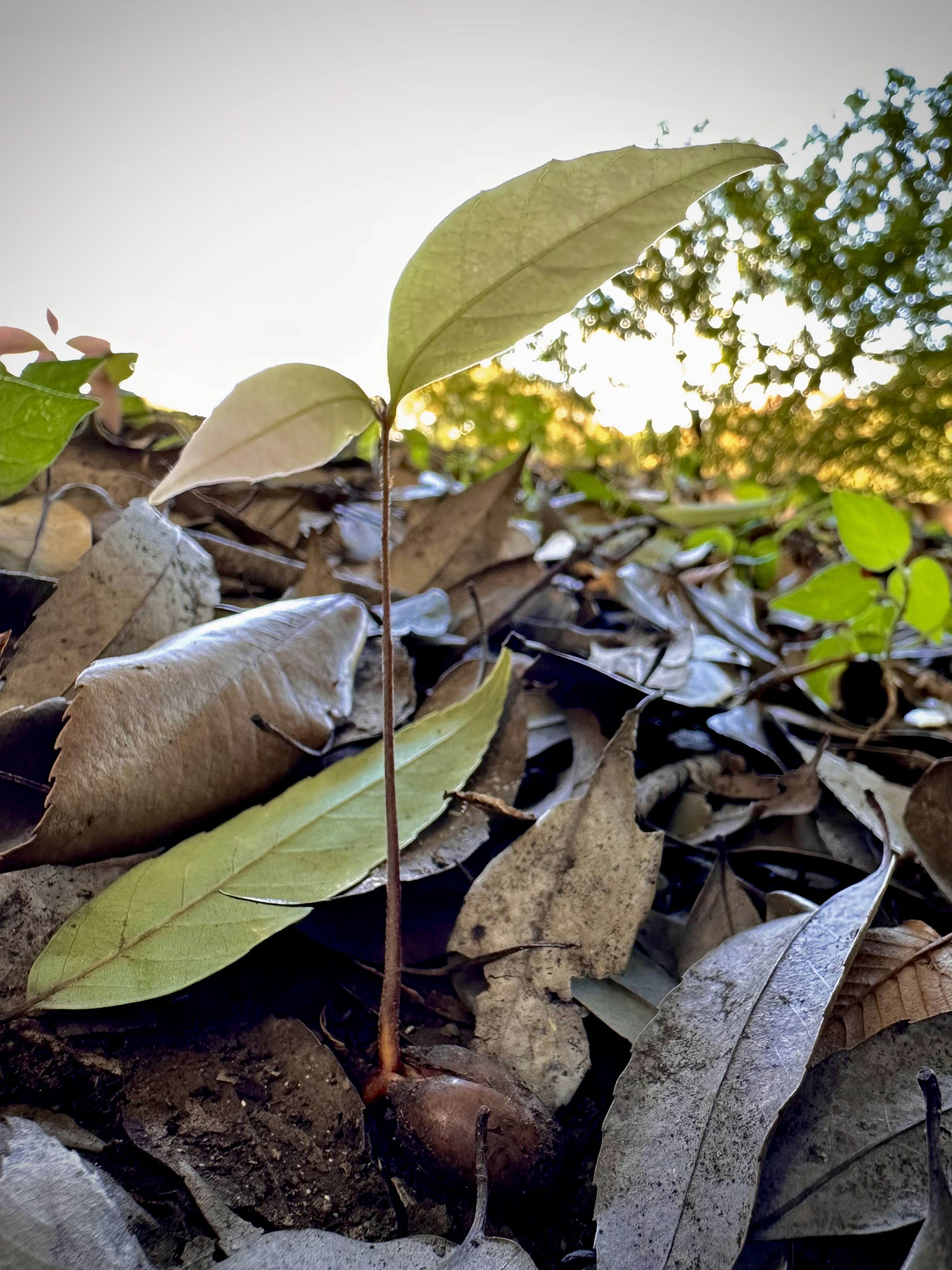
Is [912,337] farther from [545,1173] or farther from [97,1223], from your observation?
[97,1223]

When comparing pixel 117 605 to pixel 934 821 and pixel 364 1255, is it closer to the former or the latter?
pixel 364 1255

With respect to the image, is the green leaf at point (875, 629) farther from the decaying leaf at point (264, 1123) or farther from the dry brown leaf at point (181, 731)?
the decaying leaf at point (264, 1123)

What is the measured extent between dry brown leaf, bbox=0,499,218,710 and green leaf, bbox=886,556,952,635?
646mm

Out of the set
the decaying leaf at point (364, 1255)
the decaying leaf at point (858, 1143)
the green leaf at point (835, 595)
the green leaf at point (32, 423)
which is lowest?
the decaying leaf at point (858, 1143)

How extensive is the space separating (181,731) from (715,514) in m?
1.44

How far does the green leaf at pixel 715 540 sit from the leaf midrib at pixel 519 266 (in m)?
1.08

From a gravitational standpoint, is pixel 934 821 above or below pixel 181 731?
below

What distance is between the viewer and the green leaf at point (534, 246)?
1.20ft

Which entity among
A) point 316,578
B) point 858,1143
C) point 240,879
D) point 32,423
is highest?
point 32,423

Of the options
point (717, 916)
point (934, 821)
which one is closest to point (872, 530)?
point (934, 821)

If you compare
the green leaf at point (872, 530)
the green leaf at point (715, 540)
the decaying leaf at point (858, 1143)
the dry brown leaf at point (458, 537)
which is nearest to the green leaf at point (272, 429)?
the decaying leaf at point (858, 1143)

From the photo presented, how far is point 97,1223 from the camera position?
307mm

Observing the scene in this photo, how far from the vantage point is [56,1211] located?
302 mm

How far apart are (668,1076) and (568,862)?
132 mm
